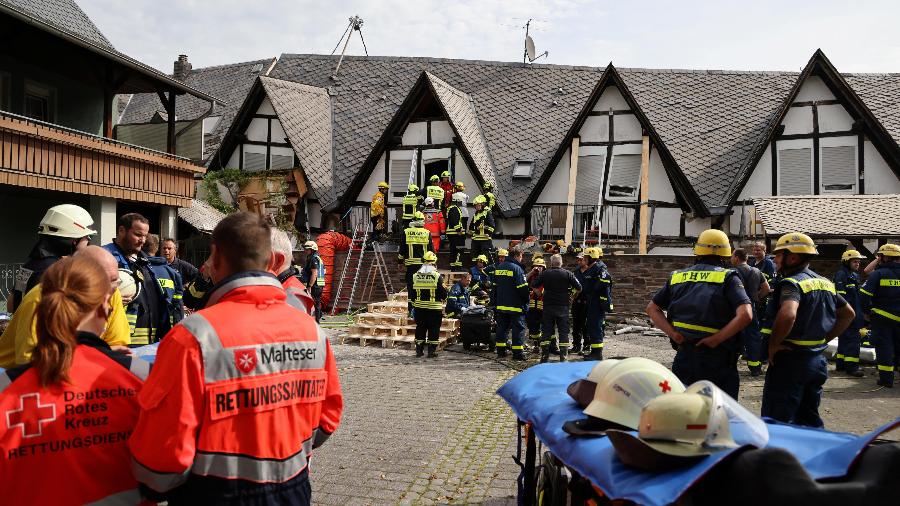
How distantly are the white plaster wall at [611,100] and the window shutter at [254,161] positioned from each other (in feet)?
37.6

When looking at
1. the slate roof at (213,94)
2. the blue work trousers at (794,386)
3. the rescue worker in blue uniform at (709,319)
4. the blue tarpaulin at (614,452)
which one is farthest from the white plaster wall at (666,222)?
the blue tarpaulin at (614,452)

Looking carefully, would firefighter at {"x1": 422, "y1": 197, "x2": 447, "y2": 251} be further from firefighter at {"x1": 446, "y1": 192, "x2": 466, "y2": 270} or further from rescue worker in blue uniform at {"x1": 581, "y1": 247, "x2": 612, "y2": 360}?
rescue worker in blue uniform at {"x1": 581, "y1": 247, "x2": 612, "y2": 360}

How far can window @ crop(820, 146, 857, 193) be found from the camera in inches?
776

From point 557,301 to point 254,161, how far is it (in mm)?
15572

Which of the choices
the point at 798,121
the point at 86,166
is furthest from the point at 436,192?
the point at 798,121

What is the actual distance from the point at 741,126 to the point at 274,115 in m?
15.9

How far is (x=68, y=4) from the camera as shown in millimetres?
17469

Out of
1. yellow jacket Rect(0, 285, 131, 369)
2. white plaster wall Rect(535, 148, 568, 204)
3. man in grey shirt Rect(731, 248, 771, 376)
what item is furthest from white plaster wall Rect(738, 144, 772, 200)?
yellow jacket Rect(0, 285, 131, 369)

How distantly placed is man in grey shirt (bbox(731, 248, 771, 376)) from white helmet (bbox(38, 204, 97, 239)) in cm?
715

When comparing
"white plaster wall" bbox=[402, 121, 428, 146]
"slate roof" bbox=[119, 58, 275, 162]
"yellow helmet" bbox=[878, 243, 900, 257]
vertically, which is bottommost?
"yellow helmet" bbox=[878, 243, 900, 257]

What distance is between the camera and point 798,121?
2023 centimetres

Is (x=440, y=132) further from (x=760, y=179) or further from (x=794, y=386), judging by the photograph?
(x=794, y=386)

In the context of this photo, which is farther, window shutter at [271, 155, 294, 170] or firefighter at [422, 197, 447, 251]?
window shutter at [271, 155, 294, 170]

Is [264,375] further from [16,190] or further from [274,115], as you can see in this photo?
[274,115]
